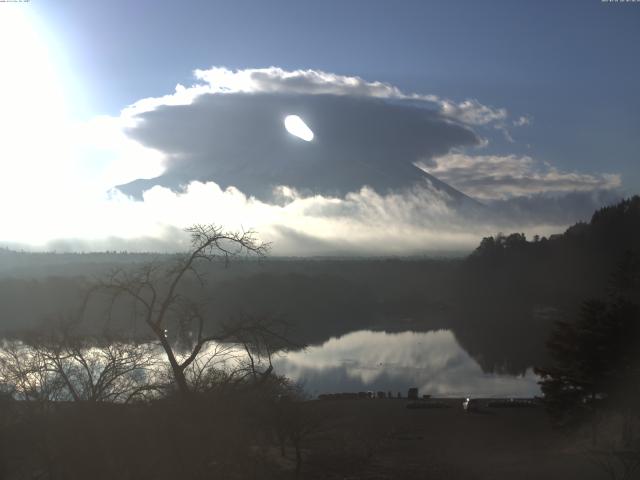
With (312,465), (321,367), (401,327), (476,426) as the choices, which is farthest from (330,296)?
(312,465)

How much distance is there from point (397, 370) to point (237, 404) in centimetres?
3116

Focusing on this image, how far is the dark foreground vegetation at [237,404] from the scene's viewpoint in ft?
18.4

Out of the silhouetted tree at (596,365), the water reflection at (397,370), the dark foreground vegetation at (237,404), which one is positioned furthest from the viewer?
the water reflection at (397,370)

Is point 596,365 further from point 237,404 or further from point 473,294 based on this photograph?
point 473,294

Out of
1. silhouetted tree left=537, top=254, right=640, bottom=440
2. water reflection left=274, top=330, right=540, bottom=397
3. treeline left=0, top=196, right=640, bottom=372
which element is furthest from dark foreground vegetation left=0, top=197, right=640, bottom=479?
water reflection left=274, top=330, right=540, bottom=397

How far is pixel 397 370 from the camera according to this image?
36031 millimetres

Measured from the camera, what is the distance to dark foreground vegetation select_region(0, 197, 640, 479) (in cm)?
562

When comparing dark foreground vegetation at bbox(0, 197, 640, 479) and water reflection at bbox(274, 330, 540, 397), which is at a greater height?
dark foreground vegetation at bbox(0, 197, 640, 479)

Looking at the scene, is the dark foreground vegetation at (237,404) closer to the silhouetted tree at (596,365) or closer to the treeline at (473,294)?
the silhouetted tree at (596,365)

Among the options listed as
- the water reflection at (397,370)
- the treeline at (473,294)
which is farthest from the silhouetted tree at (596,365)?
the treeline at (473,294)

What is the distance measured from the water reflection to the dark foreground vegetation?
2.71 metres

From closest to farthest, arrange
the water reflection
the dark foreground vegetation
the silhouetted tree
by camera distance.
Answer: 1. the dark foreground vegetation
2. the silhouetted tree
3. the water reflection

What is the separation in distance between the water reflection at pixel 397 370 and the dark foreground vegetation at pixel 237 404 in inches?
107

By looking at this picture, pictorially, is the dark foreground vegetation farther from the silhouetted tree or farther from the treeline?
the treeline
